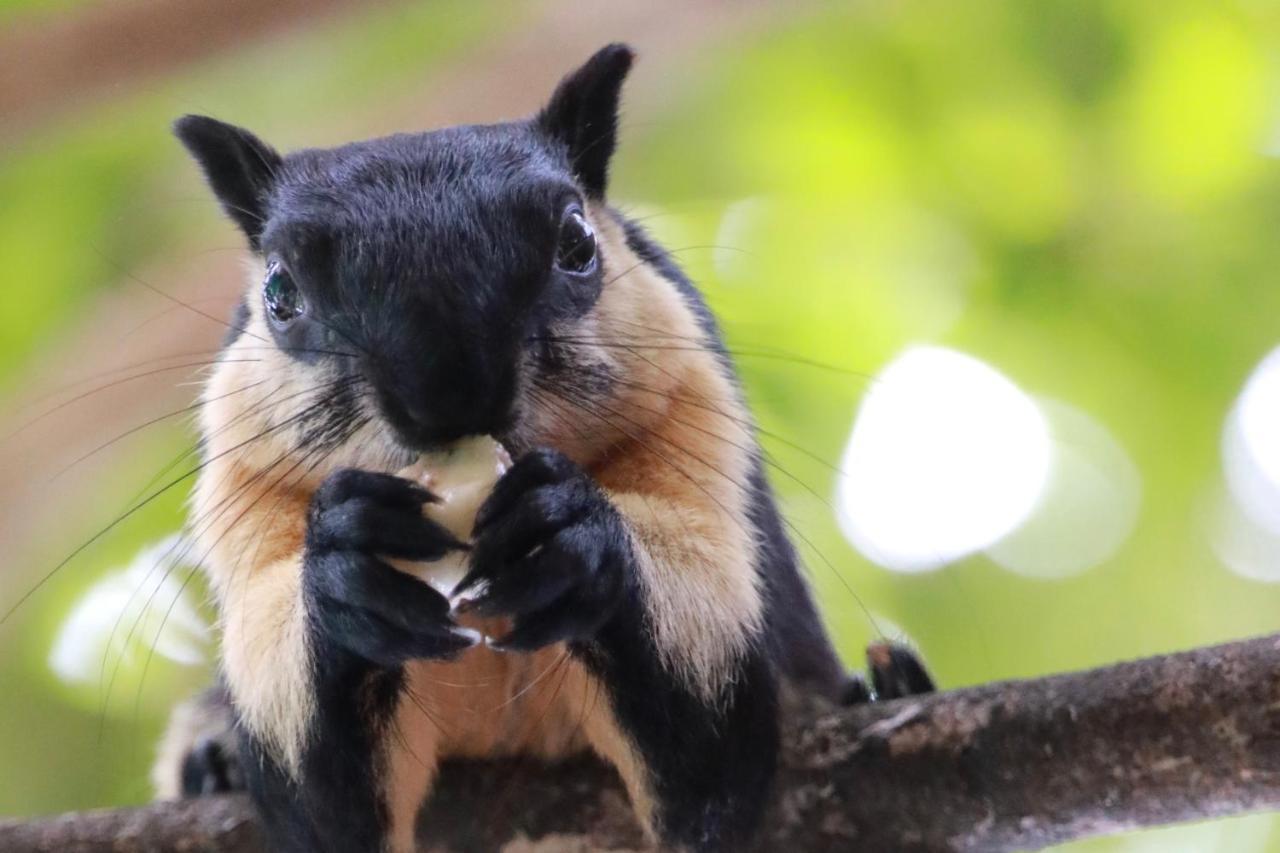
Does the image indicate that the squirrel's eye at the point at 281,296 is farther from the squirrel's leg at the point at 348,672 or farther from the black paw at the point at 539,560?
the black paw at the point at 539,560

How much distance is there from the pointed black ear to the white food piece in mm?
1185

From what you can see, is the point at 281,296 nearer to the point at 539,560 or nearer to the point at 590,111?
the point at 539,560

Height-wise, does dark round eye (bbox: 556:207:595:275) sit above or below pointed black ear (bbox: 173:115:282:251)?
below

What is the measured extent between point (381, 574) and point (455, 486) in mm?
205

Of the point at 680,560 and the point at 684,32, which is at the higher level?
the point at 684,32

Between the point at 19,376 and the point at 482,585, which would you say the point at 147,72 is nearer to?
the point at 19,376

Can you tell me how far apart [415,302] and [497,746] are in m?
0.93

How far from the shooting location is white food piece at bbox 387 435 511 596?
2.28 m

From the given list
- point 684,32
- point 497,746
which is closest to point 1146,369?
point 684,32

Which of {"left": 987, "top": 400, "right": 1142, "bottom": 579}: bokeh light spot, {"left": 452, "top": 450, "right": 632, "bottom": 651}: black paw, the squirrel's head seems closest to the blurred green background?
{"left": 987, "top": 400, "right": 1142, "bottom": 579}: bokeh light spot

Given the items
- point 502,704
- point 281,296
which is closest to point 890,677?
point 502,704

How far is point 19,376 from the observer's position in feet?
14.6

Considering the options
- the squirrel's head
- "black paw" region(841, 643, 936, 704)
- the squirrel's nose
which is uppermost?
the squirrel's head

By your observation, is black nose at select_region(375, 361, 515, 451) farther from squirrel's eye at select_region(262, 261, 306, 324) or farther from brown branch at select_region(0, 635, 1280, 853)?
brown branch at select_region(0, 635, 1280, 853)
